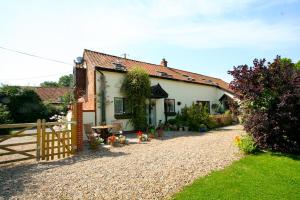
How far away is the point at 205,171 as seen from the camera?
802cm

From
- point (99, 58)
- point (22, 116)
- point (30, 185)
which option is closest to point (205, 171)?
point (30, 185)

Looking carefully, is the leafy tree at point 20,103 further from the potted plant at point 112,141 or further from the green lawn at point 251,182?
the green lawn at point 251,182

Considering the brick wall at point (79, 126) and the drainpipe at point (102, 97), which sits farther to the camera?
the drainpipe at point (102, 97)

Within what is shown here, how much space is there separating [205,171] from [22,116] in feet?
79.6

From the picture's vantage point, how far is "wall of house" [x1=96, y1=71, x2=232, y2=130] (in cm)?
1796

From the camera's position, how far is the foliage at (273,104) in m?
10.4

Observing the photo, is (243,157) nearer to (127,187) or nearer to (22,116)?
(127,187)

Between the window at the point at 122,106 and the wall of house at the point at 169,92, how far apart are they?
416 mm

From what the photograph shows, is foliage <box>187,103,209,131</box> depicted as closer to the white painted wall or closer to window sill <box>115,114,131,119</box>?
window sill <box>115,114,131,119</box>

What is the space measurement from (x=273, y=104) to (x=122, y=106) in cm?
1108

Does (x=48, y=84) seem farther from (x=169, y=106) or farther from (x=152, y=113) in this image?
(x=152, y=113)

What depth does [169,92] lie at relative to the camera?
23734 millimetres

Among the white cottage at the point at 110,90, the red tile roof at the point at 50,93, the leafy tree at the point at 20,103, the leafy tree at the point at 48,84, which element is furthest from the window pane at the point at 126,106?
the leafy tree at the point at 48,84

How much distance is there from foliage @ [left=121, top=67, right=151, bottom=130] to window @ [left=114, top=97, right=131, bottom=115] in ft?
1.03
